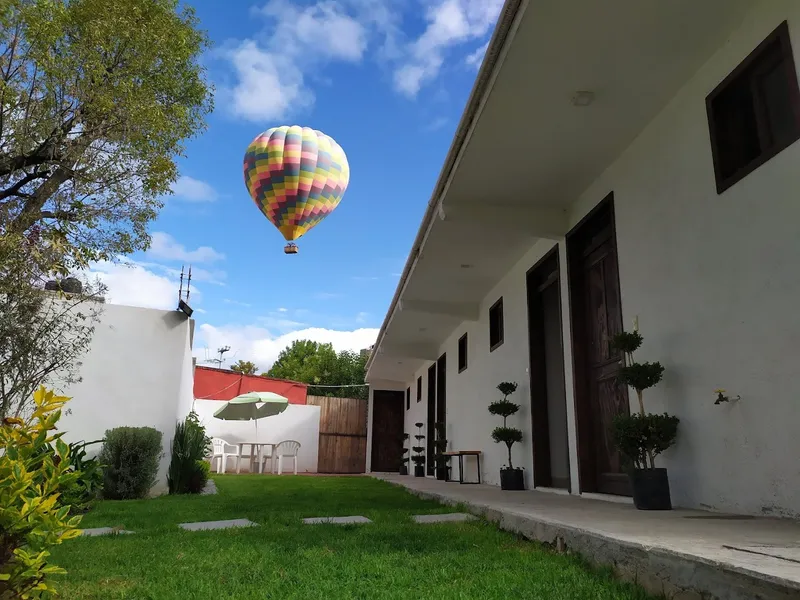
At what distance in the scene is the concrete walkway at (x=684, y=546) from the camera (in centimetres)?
146

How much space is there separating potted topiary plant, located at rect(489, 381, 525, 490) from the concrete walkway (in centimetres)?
315

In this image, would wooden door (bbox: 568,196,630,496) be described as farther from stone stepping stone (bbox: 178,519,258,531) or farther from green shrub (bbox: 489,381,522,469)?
stone stepping stone (bbox: 178,519,258,531)

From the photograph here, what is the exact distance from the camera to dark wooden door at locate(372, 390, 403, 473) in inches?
696

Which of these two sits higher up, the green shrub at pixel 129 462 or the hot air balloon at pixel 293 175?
the hot air balloon at pixel 293 175

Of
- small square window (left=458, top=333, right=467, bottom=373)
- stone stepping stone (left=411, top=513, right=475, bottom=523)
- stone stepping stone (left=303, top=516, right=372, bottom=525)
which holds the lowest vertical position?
stone stepping stone (left=303, top=516, right=372, bottom=525)

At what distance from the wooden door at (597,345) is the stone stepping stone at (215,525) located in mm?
3030

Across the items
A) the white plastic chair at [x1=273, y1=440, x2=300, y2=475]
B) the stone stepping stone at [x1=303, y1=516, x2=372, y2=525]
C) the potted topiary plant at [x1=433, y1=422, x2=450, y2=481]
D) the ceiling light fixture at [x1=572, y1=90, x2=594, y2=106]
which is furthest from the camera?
the white plastic chair at [x1=273, y1=440, x2=300, y2=475]

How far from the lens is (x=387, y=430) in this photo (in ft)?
59.7

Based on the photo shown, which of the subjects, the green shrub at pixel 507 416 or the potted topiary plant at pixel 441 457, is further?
the potted topiary plant at pixel 441 457

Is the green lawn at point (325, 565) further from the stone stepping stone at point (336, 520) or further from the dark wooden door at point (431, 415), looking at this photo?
the dark wooden door at point (431, 415)

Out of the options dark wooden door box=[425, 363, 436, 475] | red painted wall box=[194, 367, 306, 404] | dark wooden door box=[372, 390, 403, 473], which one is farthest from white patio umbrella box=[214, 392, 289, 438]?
red painted wall box=[194, 367, 306, 404]

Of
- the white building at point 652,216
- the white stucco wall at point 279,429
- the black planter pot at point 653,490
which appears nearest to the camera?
the white building at point 652,216

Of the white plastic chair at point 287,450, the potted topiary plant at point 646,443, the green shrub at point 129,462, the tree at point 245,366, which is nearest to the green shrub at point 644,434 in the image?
the potted topiary plant at point 646,443

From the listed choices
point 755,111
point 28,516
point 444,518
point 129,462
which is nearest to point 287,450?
point 129,462
